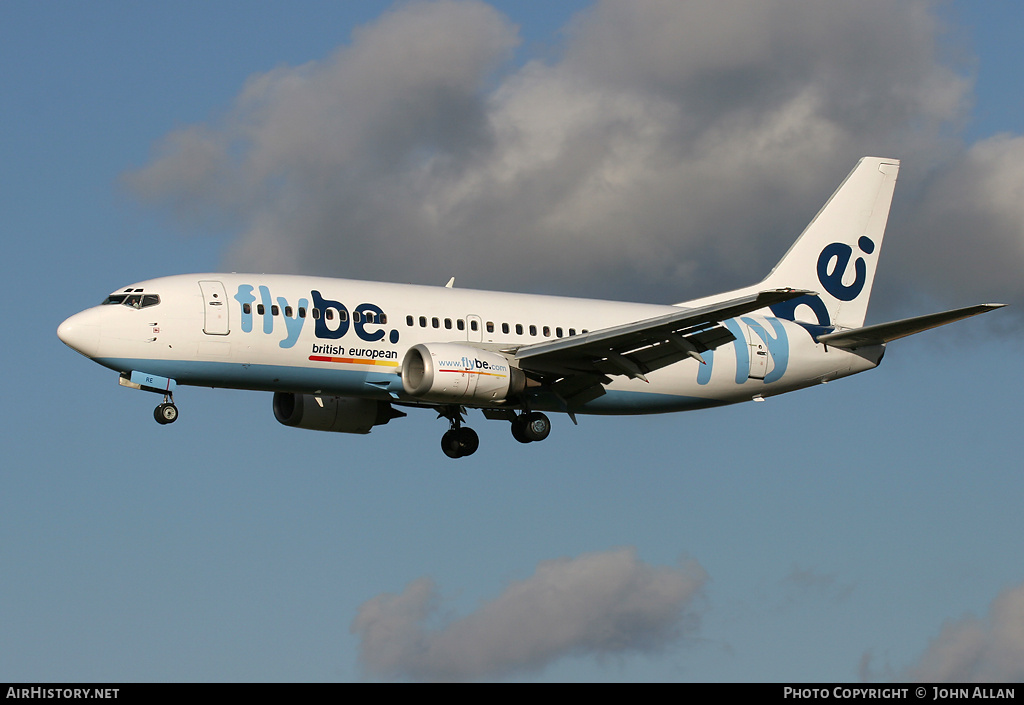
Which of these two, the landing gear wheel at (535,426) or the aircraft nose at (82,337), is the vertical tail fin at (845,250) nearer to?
the landing gear wheel at (535,426)

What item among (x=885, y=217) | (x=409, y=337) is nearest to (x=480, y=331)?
(x=409, y=337)

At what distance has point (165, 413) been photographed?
4097 centimetres

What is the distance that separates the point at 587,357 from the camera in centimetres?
4388

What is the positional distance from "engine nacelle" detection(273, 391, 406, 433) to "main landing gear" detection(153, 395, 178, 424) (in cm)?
641

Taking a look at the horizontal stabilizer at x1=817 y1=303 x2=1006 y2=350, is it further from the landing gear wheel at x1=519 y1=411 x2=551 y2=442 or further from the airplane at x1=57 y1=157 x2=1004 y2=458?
the landing gear wheel at x1=519 y1=411 x2=551 y2=442

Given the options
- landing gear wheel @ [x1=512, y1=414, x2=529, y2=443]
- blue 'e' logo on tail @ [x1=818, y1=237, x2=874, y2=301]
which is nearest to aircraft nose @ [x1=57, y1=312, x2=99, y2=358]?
landing gear wheel @ [x1=512, y1=414, x2=529, y2=443]

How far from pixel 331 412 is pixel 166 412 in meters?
7.53

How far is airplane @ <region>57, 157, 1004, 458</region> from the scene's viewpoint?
4050 centimetres

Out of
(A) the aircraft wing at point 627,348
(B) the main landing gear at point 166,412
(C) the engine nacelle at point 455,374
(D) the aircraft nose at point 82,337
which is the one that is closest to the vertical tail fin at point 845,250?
(A) the aircraft wing at point 627,348

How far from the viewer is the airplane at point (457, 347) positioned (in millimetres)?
40500
